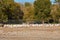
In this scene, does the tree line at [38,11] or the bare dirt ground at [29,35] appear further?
the tree line at [38,11]

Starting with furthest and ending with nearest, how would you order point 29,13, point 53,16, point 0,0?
point 29,13 < point 53,16 < point 0,0

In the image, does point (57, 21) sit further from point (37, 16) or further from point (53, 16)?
point (37, 16)

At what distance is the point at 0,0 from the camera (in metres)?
67.5

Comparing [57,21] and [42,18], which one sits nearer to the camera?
[42,18]

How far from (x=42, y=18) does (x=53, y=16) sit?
4.73 metres

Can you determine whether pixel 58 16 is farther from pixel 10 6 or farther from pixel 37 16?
pixel 10 6

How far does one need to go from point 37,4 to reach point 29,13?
776 centimetres

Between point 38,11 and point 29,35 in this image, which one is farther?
point 38,11

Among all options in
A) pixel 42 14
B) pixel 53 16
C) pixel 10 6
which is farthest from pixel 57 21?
pixel 10 6

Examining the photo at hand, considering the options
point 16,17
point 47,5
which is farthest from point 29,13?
point 47,5

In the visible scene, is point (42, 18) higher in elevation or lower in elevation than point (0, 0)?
lower

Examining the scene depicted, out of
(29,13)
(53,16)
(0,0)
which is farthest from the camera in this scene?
(29,13)

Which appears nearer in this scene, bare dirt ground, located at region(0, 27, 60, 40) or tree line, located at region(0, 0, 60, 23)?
bare dirt ground, located at region(0, 27, 60, 40)

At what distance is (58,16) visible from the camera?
71.7m
